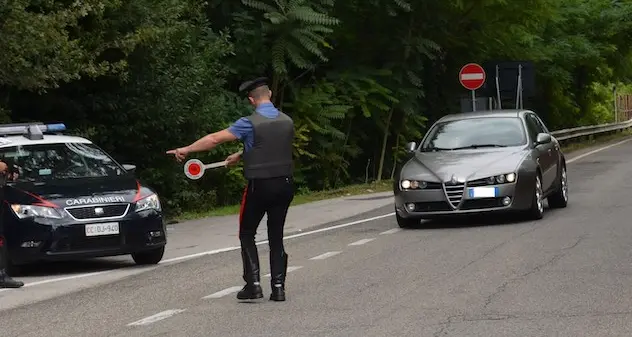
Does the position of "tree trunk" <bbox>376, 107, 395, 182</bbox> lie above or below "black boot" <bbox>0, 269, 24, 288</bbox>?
below

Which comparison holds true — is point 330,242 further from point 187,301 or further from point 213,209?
point 213,209

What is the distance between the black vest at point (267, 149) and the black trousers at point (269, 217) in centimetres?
8

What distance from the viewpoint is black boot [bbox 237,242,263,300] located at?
1080cm

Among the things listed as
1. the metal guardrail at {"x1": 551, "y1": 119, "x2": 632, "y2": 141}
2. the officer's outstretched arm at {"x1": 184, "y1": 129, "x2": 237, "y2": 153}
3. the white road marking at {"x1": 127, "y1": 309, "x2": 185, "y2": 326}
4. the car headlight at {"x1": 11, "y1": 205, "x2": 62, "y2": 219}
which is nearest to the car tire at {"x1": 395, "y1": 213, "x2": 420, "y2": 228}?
the car headlight at {"x1": 11, "y1": 205, "x2": 62, "y2": 219}

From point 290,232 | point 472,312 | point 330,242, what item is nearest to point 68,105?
point 290,232

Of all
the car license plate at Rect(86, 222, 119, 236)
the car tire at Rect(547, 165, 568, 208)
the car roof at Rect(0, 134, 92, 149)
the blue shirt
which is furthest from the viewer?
the car tire at Rect(547, 165, 568, 208)

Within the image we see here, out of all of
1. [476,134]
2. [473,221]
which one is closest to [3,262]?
[473,221]

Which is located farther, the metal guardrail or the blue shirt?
the metal guardrail

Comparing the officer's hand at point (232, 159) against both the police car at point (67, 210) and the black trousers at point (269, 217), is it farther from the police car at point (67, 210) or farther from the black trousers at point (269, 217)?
the police car at point (67, 210)

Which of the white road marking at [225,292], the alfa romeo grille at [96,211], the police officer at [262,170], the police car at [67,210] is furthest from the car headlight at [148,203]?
the police officer at [262,170]

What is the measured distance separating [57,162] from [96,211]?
4.85 ft

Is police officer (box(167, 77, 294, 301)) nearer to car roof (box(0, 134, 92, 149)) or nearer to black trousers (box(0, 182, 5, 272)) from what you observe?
black trousers (box(0, 182, 5, 272))

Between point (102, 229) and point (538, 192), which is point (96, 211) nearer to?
point (102, 229)

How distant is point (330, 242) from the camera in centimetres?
1638
